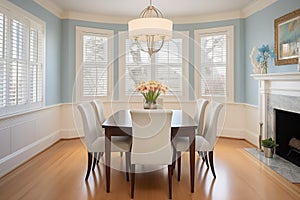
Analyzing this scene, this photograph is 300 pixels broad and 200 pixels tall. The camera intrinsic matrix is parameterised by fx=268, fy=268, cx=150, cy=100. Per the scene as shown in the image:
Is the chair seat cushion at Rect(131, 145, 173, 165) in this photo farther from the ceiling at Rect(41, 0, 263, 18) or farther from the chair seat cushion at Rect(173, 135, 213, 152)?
the ceiling at Rect(41, 0, 263, 18)

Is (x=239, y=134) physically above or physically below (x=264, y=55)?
below

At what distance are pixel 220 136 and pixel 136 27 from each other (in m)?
3.62

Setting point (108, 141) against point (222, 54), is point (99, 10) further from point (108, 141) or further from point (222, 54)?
point (108, 141)

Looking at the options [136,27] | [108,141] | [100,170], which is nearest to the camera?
[108,141]

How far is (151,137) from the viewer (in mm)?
2787

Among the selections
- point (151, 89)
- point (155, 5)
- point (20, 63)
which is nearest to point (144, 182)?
point (151, 89)

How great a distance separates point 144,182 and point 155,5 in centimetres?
352

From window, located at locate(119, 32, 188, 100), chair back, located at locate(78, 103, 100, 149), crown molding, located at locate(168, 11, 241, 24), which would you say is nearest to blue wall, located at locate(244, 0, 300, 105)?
crown molding, located at locate(168, 11, 241, 24)

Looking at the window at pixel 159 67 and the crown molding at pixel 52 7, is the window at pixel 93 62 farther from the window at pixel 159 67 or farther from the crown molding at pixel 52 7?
the crown molding at pixel 52 7

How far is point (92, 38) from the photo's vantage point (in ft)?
20.1

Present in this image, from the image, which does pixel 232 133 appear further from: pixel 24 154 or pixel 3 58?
pixel 3 58

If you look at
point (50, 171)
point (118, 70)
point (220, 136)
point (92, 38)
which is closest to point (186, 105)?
point (220, 136)

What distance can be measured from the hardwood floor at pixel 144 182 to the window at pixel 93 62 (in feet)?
6.93

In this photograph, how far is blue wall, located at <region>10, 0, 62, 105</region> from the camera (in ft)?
16.7
